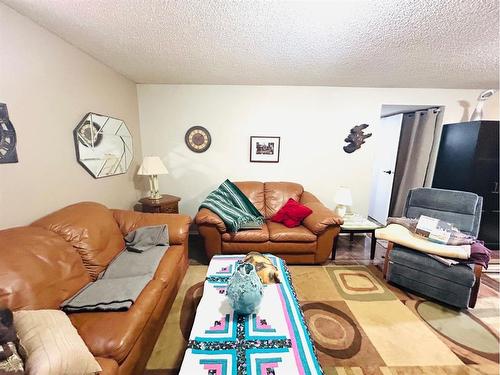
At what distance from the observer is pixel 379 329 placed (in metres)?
1.80

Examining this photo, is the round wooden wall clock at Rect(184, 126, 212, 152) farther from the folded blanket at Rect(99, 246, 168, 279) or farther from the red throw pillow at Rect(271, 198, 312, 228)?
the folded blanket at Rect(99, 246, 168, 279)

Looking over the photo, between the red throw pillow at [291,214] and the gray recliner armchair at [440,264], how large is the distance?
0.99 metres

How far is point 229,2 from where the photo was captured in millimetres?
1406

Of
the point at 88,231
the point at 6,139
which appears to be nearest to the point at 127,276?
the point at 88,231

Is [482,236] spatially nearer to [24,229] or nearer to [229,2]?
[229,2]

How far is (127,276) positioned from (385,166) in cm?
455

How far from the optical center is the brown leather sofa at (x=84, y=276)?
116 cm

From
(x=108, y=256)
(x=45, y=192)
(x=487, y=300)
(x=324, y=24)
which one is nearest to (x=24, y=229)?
(x=45, y=192)

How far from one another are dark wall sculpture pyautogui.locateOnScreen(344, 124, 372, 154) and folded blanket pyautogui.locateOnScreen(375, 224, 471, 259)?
4.75 ft

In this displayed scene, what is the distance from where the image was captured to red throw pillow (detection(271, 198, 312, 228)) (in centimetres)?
286

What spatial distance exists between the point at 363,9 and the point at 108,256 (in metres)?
2.60

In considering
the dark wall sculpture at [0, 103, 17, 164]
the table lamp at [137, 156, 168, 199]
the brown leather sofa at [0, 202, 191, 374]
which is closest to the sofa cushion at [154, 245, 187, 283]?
the brown leather sofa at [0, 202, 191, 374]

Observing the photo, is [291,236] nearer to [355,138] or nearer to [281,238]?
[281,238]

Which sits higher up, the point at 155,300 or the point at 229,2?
the point at 229,2
